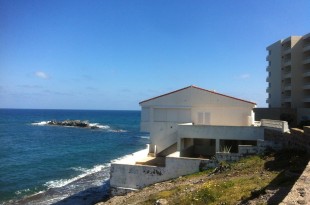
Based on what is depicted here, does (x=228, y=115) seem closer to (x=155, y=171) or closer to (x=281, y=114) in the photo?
(x=155, y=171)

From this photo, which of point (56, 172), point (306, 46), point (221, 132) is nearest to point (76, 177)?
point (56, 172)

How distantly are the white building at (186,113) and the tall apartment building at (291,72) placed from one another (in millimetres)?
24999

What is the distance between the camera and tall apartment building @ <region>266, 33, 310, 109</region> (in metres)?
53.6

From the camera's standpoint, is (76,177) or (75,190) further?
(76,177)

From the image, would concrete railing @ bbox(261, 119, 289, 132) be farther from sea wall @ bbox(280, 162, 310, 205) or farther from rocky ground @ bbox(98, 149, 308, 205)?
sea wall @ bbox(280, 162, 310, 205)

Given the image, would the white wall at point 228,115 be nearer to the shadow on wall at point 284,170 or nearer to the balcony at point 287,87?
the shadow on wall at point 284,170

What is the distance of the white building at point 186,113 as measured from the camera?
32312 millimetres

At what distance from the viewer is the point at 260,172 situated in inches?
791

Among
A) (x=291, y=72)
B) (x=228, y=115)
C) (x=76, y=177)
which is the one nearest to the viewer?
(x=228, y=115)

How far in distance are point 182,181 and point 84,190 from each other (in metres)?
13.1

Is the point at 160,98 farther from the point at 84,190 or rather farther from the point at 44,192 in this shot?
the point at 44,192

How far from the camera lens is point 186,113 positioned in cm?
3372

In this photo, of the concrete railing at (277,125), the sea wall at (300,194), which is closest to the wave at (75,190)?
the concrete railing at (277,125)

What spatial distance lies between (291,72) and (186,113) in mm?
28935
